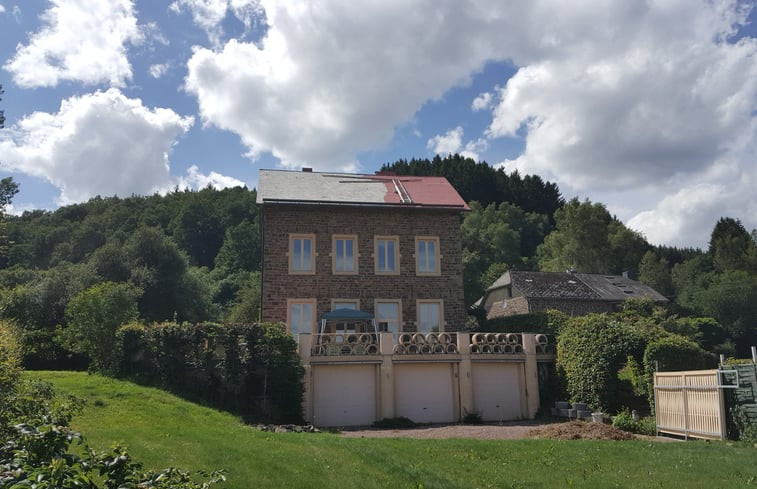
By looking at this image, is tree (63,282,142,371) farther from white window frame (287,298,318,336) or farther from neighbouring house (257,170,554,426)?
white window frame (287,298,318,336)

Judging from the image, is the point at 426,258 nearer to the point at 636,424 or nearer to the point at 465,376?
the point at 465,376

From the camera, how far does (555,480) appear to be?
10898mm

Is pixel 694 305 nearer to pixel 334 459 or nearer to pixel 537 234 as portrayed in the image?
pixel 537 234

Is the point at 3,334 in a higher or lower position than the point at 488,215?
lower

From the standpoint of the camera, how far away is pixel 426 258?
27.6 metres

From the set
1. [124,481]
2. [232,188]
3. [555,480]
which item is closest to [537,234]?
[232,188]

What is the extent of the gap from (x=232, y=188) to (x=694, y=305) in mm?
58831

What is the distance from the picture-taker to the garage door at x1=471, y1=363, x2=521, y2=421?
76.6 feet

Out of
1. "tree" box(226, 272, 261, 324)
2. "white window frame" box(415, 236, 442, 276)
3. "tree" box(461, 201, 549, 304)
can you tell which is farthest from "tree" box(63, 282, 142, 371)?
"tree" box(461, 201, 549, 304)

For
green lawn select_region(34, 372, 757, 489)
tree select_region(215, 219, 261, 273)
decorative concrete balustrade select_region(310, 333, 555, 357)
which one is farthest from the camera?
tree select_region(215, 219, 261, 273)

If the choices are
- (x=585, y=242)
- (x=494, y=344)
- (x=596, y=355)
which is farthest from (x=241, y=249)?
(x=596, y=355)

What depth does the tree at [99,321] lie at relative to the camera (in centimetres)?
2239

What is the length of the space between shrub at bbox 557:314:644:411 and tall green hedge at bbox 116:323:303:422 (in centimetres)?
998

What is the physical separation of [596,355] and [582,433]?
18.8ft
